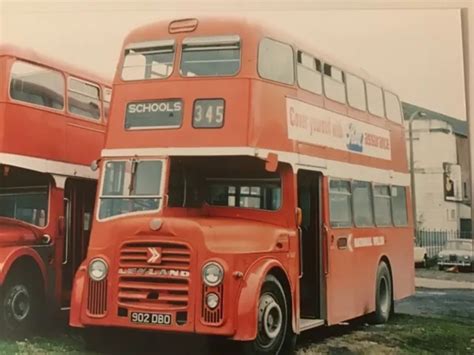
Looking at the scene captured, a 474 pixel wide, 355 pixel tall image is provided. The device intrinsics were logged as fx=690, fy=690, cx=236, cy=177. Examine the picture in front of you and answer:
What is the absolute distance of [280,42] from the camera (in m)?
3.18

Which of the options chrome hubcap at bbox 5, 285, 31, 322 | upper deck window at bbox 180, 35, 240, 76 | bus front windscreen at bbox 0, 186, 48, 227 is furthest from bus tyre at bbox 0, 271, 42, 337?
upper deck window at bbox 180, 35, 240, 76

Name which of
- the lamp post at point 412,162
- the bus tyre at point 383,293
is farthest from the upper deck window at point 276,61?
the bus tyre at point 383,293

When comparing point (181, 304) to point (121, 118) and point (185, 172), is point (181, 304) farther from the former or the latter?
point (121, 118)

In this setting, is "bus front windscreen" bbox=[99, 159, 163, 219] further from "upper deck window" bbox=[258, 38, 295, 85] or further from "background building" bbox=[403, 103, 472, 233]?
"background building" bbox=[403, 103, 472, 233]

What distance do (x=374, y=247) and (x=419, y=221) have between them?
1.17 ft

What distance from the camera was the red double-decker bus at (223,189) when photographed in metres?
2.81

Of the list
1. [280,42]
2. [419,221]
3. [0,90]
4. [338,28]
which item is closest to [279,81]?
[280,42]

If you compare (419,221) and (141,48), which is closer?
(141,48)

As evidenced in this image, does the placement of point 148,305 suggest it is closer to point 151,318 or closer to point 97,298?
point 151,318

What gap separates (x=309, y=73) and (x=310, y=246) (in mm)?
829

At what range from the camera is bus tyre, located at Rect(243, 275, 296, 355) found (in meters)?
2.84

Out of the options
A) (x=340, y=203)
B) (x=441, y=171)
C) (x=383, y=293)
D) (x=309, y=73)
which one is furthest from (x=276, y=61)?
(x=383, y=293)

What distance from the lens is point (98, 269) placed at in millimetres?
2889

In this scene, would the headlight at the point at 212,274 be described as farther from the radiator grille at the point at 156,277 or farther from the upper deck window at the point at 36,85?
the upper deck window at the point at 36,85
